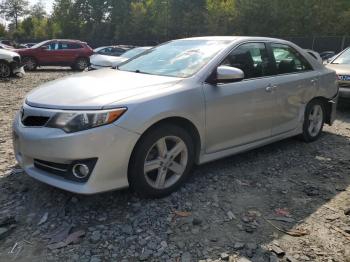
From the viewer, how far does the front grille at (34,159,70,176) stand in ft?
10.9

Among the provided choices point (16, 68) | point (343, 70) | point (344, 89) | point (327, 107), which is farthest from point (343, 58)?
point (16, 68)

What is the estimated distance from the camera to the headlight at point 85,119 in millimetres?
3170

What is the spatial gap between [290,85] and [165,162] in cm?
224

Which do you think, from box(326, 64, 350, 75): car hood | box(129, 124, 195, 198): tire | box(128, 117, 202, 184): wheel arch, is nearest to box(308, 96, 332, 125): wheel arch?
box(326, 64, 350, 75): car hood

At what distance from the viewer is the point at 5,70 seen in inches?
549

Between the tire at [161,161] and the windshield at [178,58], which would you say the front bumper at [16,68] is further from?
the tire at [161,161]

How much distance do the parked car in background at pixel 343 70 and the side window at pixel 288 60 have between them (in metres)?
2.87

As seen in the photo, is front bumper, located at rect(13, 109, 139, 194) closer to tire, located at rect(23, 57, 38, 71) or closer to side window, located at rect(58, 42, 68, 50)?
tire, located at rect(23, 57, 38, 71)

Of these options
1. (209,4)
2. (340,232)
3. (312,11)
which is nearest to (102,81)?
(340,232)

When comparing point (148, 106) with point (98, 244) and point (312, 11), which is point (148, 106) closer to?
point (98, 244)

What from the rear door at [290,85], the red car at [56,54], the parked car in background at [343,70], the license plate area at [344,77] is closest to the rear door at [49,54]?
the red car at [56,54]

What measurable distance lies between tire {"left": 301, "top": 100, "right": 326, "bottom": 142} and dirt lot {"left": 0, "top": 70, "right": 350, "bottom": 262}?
102 centimetres

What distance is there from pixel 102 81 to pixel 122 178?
1079 mm

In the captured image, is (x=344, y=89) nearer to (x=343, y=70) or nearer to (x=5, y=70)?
(x=343, y=70)
